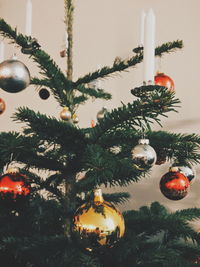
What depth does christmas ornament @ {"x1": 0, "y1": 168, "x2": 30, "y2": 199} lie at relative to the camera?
26.7 inches

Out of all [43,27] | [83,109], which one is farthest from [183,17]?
[43,27]

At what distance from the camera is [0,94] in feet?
6.97

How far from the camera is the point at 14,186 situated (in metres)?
0.68

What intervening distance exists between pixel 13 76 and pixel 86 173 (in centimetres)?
28

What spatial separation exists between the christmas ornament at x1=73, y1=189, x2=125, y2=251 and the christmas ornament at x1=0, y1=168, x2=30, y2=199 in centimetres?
16

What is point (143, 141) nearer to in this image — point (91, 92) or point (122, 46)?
point (91, 92)

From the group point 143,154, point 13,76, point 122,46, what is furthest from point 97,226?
point 122,46

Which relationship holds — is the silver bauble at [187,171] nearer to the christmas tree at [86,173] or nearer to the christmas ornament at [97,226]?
the christmas tree at [86,173]

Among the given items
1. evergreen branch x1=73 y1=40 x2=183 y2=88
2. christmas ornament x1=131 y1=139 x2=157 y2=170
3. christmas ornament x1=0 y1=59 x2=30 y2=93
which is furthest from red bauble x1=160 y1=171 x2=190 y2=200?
christmas ornament x1=0 y1=59 x2=30 y2=93

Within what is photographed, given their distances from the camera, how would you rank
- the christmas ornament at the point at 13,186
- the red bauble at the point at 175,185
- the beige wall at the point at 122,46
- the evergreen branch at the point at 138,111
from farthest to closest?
the beige wall at the point at 122,46 → the red bauble at the point at 175,185 → the christmas ornament at the point at 13,186 → the evergreen branch at the point at 138,111

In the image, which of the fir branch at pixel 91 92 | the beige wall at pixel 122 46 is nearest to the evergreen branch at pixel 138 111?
the fir branch at pixel 91 92

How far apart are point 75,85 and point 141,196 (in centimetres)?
89

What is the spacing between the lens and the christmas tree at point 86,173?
582 millimetres

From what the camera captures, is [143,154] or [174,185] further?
[174,185]
